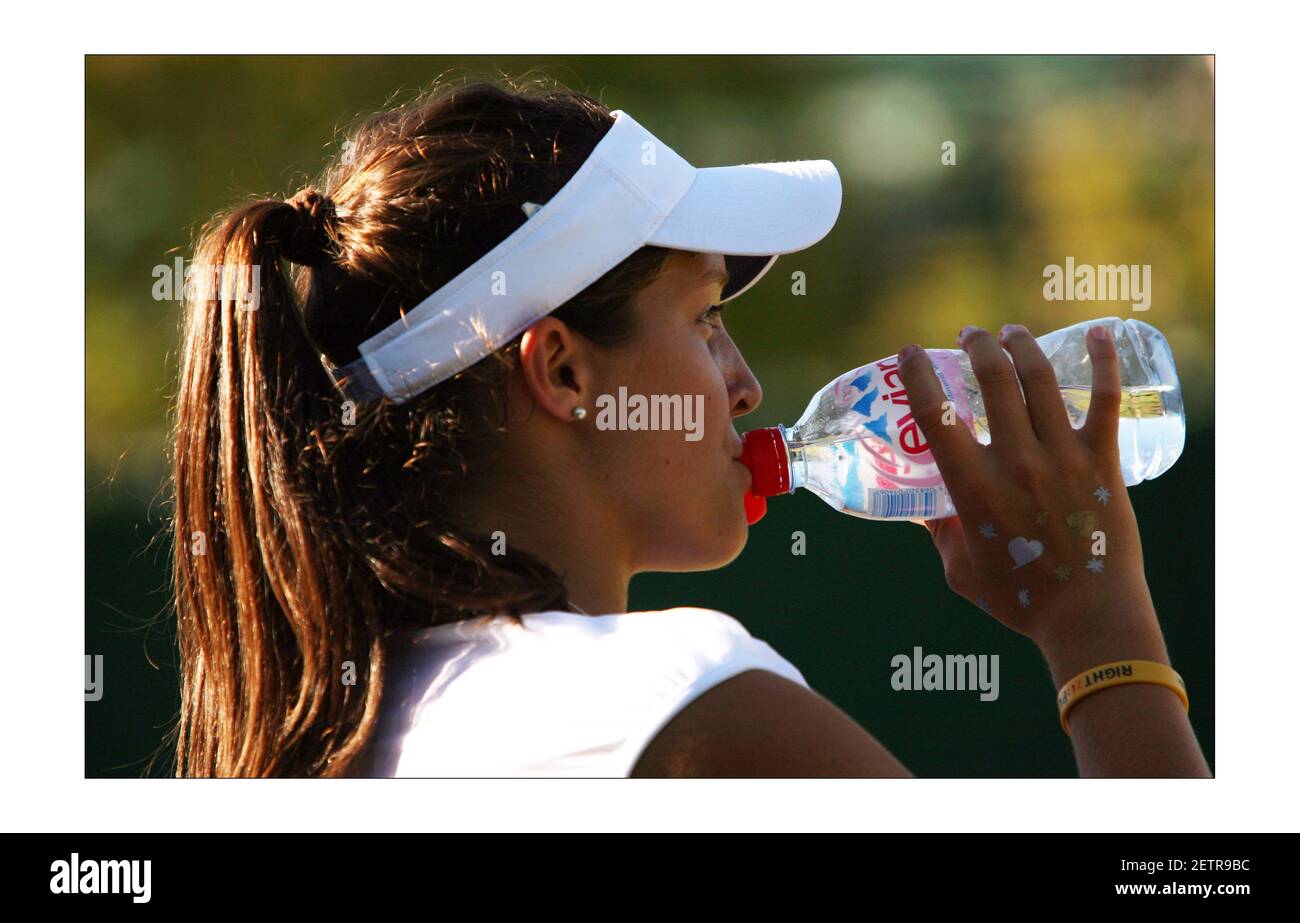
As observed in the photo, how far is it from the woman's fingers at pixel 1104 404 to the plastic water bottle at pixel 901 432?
0.20 meters

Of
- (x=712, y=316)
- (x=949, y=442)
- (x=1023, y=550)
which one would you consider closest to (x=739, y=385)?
(x=712, y=316)

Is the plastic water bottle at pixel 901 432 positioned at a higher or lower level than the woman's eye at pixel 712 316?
lower

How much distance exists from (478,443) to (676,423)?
22cm

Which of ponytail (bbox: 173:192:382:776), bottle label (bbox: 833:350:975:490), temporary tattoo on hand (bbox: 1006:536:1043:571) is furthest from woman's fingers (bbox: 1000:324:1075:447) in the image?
ponytail (bbox: 173:192:382:776)

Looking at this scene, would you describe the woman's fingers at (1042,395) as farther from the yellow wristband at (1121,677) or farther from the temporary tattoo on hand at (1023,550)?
Answer: the yellow wristband at (1121,677)

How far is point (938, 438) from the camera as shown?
145 centimetres

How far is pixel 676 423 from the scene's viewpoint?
1.46 metres

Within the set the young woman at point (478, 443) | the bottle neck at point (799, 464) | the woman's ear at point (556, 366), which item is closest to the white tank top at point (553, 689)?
the young woman at point (478, 443)

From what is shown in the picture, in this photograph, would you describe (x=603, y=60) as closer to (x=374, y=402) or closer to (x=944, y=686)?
(x=944, y=686)

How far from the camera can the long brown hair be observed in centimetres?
126

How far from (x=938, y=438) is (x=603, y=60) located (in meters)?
2.21

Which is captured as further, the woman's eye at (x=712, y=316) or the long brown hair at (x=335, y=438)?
the woman's eye at (x=712, y=316)

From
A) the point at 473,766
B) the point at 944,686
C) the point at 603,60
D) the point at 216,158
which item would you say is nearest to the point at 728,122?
the point at 603,60

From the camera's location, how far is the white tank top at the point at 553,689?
1055mm
